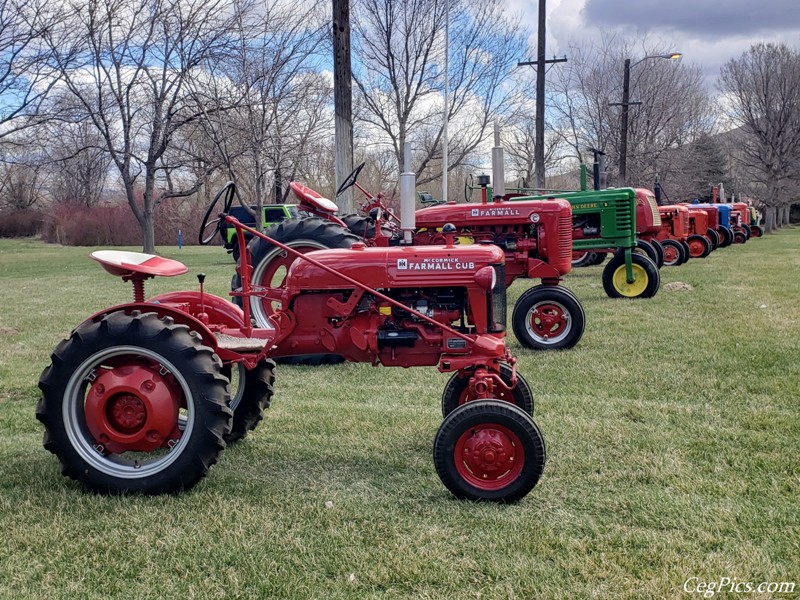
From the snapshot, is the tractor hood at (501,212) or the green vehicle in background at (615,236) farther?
the green vehicle in background at (615,236)

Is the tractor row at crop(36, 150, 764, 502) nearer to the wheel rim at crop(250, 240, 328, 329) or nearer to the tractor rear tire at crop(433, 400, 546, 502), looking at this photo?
the tractor rear tire at crop(433, 400, 546, 502)

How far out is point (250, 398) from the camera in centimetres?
466

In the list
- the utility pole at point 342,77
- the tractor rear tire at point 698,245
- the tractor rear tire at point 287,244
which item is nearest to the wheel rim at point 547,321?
the tractor rear tire at point 287,244

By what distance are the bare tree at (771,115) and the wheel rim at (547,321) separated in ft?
131

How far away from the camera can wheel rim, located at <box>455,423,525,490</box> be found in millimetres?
3561

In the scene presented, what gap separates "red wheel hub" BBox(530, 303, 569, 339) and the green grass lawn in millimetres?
1098

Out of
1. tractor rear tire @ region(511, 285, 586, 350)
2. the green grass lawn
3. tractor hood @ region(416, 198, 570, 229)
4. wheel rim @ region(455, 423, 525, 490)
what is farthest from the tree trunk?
wheel rim @ region(455, 423, 525, 490)

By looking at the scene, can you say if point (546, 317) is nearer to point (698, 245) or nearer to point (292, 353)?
point (292, 353)

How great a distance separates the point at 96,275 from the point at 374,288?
48.9 feet

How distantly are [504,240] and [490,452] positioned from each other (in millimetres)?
5053

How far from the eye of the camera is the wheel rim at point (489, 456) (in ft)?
11.7

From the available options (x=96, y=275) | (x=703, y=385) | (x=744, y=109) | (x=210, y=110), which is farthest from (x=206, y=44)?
(x=744, y=109)

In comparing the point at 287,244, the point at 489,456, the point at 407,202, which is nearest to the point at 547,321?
the point at 287,244

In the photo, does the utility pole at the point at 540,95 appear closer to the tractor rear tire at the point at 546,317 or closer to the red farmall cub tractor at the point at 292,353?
the tractor rear tire at the point at 546,317
